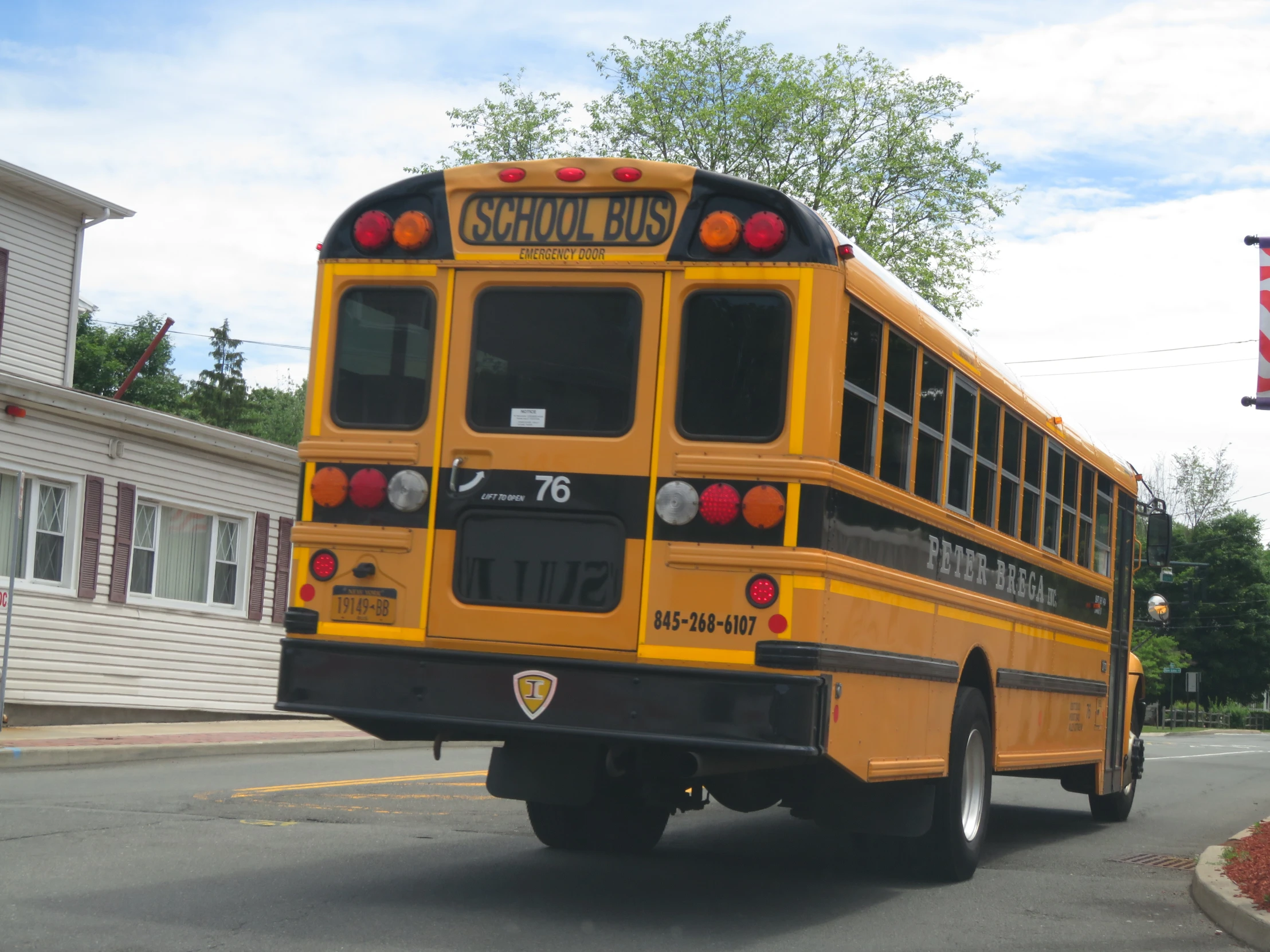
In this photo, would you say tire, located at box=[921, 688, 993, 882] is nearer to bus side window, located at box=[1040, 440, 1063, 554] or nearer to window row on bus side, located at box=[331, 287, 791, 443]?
bus side window, located at box=[1040, 440, 1063, 554]

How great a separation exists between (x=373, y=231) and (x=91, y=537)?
510 inches

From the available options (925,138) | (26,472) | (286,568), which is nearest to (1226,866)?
(26,472)

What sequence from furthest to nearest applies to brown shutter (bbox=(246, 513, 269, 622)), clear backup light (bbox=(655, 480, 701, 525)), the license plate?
brown shutter (bbox=(246, 513, 269, 622)) → the license plate → clear backup light (bbox=(655, 480, 701, 525))

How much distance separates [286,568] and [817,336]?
17.5m

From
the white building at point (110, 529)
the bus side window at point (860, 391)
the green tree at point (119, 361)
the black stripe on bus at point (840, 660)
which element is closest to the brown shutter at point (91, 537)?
the white building at point (110, 529)

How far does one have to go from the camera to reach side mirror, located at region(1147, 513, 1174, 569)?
13.0 m

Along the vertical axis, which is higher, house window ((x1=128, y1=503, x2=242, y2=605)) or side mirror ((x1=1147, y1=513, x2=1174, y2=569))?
side mirror ((x1=1147, y1=513, x2=1174, y2=569))

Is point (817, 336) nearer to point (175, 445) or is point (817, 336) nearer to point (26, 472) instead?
point (26, 472)

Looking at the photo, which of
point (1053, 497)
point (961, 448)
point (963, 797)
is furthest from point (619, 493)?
point (1053, 497)

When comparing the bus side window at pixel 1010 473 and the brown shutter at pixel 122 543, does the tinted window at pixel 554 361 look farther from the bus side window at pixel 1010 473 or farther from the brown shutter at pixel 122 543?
the brown shutter at pixel 122 543

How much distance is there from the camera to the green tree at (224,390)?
7512cm

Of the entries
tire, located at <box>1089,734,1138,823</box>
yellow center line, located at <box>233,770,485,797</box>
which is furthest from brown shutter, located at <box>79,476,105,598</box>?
tire, located at <box>1089,734,1138,823</box>

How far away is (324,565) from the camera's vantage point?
23.4ft

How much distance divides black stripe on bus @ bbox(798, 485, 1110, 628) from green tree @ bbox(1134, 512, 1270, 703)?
6537 centimetres
